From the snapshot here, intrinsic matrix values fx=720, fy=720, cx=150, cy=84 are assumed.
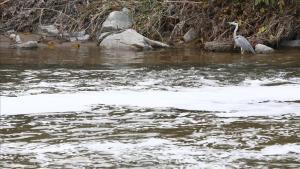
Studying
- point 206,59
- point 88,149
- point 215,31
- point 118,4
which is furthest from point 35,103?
point 118,4

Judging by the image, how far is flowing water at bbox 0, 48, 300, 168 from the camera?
5949 millimetres

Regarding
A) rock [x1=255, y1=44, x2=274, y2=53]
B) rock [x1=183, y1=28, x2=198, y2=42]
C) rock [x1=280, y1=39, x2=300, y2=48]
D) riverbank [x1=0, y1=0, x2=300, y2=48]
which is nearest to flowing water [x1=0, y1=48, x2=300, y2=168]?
rock [x1=255, y1=44, x2=274, y2=53]

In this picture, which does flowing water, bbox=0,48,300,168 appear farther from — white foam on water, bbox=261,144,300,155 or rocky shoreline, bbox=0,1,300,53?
rocky shoreline, bbox=0,1,300,53

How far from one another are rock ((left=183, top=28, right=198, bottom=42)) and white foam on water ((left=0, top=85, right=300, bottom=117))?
297 inches

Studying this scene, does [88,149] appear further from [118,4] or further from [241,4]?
[118,4]

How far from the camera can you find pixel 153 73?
1132cm

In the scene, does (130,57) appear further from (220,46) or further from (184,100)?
(184,100)

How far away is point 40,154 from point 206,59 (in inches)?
312

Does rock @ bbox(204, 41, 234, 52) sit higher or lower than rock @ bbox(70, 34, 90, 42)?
lower

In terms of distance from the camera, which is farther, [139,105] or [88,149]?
[139,105]

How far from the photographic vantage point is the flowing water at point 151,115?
5949 mm

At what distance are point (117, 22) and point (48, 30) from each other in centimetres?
203

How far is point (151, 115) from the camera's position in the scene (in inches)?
306

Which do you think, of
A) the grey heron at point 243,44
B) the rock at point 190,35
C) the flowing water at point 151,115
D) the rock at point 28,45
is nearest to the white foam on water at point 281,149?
the flowing water at point 151,115
